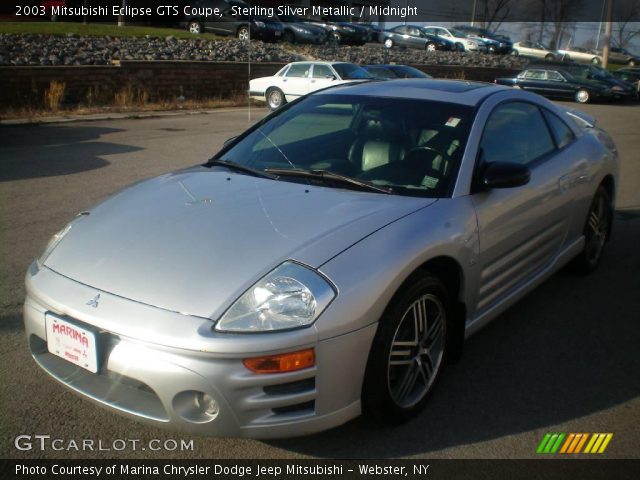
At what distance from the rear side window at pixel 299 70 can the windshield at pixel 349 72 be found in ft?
2.87

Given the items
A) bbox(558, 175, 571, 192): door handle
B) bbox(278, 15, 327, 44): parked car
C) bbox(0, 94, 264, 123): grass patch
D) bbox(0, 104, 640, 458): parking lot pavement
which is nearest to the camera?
bbox(0, 104, 640, 458): parking lot pavement

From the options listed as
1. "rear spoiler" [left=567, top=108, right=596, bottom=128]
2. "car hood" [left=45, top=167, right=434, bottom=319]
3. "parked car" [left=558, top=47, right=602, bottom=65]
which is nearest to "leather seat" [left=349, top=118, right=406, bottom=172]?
"car hood" [left=45, top=167, right=434, bottom=319]

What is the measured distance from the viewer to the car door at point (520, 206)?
10.9 feet

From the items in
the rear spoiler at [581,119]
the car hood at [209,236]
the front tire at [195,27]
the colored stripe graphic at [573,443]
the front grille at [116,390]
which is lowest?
the colored stripe graphic at [573,443]

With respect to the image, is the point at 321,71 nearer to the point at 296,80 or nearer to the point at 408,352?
the point at 296,80

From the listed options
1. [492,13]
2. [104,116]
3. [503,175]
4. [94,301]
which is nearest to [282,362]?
[94,301]

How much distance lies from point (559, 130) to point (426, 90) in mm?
1156

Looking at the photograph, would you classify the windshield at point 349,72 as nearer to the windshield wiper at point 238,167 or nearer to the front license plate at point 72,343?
the windshield wiper at point 238,167

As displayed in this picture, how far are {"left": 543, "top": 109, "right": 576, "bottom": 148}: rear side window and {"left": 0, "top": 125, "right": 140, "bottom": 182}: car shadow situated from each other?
6.11 meters

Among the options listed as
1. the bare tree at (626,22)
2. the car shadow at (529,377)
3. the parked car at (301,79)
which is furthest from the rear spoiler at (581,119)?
the bare tree at (626,22)

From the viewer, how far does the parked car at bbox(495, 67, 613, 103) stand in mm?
24656

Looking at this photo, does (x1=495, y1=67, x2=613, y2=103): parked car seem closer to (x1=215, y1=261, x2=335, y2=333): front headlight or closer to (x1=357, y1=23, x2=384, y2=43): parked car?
(x1=357, y1=23, x2=384, y2=43): parked car

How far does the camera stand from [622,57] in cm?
5847

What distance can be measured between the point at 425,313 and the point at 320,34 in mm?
27505
